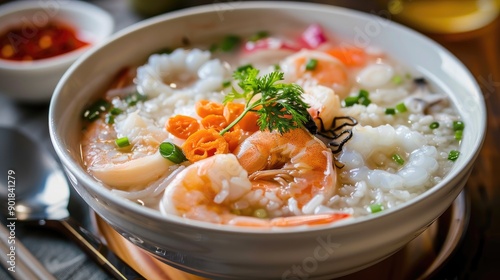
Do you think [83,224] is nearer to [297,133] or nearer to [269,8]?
[297,133]

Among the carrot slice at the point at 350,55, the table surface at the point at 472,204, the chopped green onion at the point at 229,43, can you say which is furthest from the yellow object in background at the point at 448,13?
the chopped green onion at the point at 229,43

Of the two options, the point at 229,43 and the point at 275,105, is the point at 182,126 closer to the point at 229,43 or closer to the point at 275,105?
the point at 275,105

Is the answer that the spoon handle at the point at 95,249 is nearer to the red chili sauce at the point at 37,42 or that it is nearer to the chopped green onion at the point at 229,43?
the chopped green onion at the point at 229,43

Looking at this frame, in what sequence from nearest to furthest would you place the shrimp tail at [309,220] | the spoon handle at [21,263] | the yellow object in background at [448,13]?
the shrimp tail at [309,220] < the spoon handle at [21,263] < the yellow object in background at [448,13]

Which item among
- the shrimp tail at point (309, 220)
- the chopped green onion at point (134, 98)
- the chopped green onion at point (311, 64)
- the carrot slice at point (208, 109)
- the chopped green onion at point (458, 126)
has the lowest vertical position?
the chopped green onion at point (458, 126)

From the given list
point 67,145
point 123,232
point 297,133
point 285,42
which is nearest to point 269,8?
point 285,42

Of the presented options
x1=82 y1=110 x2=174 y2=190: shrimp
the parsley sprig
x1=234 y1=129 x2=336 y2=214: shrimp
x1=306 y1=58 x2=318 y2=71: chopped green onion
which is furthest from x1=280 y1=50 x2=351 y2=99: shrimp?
x1=82 y1=110 x2=174 y2=190: shrimp

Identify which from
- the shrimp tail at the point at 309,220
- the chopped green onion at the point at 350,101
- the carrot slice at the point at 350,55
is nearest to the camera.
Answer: the shrimp tail at the point at 309,220
